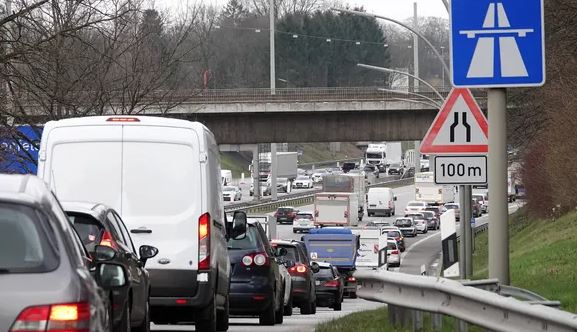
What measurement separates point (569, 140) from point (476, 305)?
131 feet

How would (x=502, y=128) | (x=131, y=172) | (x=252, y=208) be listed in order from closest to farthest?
(x=502, y=128) < (x=131, y=172) < (x=252, y=208)

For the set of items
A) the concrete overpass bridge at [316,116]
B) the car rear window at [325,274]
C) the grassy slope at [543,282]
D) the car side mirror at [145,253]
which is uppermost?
the concrete overpass bridge at [316,116]

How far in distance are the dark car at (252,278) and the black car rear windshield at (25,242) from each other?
1455 centimetres

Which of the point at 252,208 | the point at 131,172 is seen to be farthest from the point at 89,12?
the point at 252,208

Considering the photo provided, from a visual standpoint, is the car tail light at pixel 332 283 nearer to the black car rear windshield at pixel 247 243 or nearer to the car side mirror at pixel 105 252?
the black car rear windshield at pixel 247 243

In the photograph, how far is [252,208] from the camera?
4316 inches

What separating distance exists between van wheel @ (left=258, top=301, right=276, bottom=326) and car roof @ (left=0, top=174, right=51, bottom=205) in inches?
557

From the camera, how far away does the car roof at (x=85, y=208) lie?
13.3 m

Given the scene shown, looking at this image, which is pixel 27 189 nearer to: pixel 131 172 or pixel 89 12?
pixel 131 172

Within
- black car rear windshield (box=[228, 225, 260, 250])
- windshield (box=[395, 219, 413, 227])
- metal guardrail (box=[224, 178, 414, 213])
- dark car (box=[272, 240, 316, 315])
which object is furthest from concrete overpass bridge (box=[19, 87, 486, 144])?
black car rear windshield (box=[228, 225, 260, 250])

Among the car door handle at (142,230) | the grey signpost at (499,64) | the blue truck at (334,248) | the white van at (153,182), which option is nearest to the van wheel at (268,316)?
the white van at (153,182)

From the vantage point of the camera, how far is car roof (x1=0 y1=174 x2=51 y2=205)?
764 cm

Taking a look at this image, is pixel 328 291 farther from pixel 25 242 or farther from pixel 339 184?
pixel 339 184

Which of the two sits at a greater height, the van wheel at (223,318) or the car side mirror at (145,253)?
the car side mirror at (145,253)
